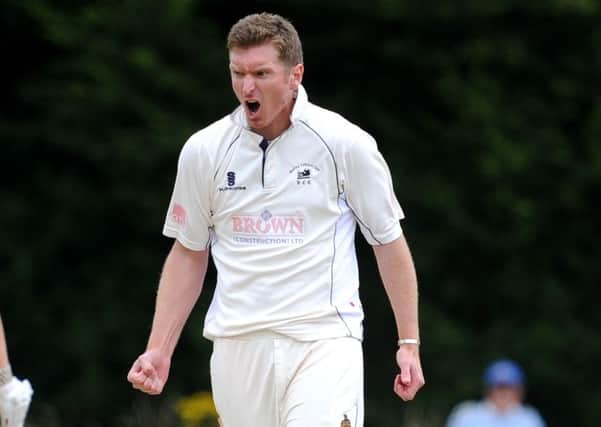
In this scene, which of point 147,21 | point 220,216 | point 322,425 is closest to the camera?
point 322,425

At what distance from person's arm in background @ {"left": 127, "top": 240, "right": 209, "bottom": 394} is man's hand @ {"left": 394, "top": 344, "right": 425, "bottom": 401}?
2.91 feet

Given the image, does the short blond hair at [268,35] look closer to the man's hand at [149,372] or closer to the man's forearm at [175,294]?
the man's forearm at [175,294]

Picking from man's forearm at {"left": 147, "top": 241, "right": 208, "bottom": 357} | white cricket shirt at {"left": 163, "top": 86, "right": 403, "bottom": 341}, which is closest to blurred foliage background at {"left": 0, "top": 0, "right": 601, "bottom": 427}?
man's forearm at {"left": 147, "top": 241, "right": 208, "bottom": 357}

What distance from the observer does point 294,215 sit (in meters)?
5.50

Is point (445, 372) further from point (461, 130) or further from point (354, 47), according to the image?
point (354, 47)

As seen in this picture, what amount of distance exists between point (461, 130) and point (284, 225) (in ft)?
29.4

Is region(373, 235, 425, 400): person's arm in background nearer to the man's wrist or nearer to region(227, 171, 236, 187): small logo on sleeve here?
region(227, 171, 236, 187): small logo on sleeve

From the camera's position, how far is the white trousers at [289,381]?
534 cm

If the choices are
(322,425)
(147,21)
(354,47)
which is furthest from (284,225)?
(354,47)

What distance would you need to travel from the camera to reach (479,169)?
1422 cm

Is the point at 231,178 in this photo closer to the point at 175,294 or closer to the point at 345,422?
the point at 175,294

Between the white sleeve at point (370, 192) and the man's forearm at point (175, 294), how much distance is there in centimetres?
69

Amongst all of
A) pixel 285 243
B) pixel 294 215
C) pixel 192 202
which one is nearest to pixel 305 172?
pixel 294 215

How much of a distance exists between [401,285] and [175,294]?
91 centimetres
